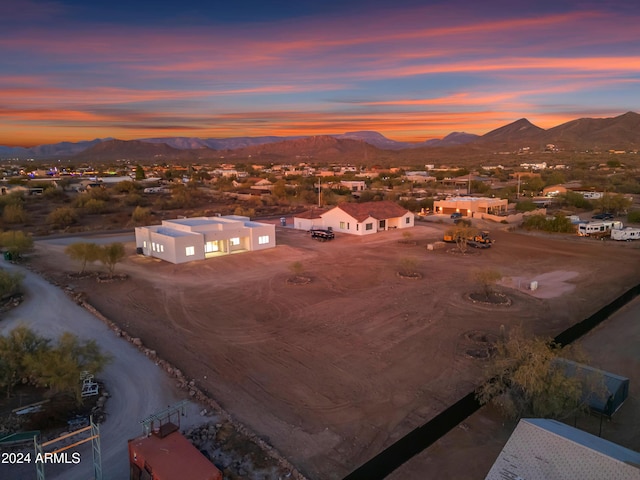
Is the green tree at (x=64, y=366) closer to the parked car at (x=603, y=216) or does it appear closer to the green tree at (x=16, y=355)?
the green tree at (x=16, y=355)

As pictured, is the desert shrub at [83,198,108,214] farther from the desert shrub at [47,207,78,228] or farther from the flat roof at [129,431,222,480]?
the flat roof at [129,431,222,480]

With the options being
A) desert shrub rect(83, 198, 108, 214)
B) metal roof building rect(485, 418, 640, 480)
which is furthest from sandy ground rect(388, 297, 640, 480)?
desert shrub rect(83, 198, 108, 214)

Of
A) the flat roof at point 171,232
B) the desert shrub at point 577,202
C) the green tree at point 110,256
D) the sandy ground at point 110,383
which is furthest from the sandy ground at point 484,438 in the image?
the desert shrub at point 577,202

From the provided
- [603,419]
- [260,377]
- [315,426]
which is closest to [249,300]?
[260,377]

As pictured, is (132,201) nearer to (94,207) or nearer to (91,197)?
(91,197)

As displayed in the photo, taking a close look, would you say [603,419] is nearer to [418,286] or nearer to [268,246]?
[418,286]

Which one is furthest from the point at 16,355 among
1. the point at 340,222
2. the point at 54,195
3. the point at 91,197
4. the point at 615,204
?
the point at 54,195
